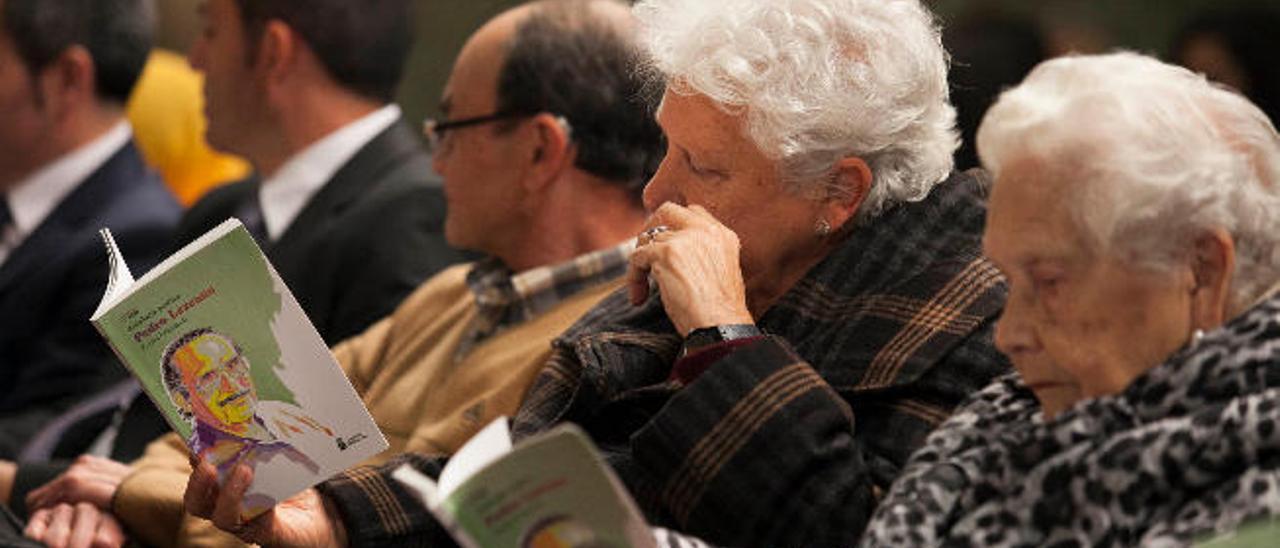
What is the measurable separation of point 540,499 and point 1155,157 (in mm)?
697

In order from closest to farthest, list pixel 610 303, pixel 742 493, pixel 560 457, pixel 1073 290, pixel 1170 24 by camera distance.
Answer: pixel 560 457, pixel 1073 290, pixel 742 493, pixel 610 303, pixel 1170 24

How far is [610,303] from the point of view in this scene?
3.36 metres

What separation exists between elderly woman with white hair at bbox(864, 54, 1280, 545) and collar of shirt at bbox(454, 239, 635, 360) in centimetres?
136

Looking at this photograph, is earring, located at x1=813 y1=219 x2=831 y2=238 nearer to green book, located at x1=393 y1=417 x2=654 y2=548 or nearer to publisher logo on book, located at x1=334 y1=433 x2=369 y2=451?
publisher logo on book, located at x1=334 y1=433 x2=369 y2=451

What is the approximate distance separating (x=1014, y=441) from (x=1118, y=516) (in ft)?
0.68

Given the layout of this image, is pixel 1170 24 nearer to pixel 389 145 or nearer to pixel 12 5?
pixel 389 145

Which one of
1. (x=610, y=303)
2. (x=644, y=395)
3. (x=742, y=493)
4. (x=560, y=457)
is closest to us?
(x=560, y=457)

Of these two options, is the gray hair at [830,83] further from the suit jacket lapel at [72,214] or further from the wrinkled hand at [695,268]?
the suit jacket lapel at [72,214]

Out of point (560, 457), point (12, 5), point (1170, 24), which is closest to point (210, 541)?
point (560, 457)

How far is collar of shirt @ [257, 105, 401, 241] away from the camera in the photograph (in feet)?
16.1

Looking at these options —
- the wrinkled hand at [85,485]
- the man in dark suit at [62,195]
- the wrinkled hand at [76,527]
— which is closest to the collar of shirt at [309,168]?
the man in dark suit at [62,195]

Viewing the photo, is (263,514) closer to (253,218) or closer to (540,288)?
(540,288)

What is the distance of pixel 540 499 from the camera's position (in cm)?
220

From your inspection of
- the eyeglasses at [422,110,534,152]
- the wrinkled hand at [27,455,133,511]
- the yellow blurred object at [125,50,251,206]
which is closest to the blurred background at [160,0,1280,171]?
the yellow blurred object at [125,50,251,206]
